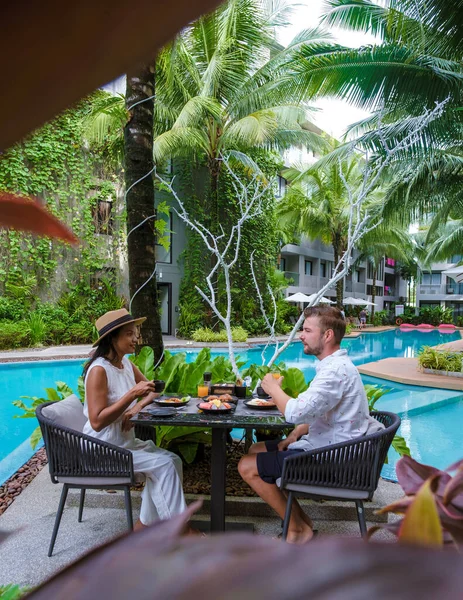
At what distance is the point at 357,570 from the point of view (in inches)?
7.1

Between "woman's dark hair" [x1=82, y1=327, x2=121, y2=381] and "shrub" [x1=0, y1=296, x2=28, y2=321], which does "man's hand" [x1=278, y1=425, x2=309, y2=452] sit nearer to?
"woman's dark hair" [x1=82, y1=327, x2=121, y2=381]

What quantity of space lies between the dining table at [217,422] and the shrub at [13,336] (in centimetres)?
1168

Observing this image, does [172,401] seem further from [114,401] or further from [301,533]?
[301,533]

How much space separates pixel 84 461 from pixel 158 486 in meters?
0.49

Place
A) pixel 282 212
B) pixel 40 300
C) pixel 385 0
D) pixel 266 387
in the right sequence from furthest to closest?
pixel 282 212
pixel 40 300
pixel 385 0
pixel 266 387

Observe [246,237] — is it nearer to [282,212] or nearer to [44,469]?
[282,212]

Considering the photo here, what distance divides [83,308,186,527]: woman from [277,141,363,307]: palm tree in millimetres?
18780

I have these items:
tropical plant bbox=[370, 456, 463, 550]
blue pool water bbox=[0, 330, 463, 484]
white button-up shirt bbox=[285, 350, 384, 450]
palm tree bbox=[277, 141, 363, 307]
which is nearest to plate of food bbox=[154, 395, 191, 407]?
white button-up shirt bbox=[285, 350, 384, 450]

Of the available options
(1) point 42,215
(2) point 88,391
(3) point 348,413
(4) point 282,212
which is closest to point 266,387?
(3) point 348,413

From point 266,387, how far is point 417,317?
113 ft

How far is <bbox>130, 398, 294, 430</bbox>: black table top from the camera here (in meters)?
2.82

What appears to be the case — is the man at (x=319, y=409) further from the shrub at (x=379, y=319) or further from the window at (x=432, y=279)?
the window at (x=432, y=279)

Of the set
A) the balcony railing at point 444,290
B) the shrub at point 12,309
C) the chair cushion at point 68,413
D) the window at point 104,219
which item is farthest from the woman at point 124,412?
the balcony railing at point 444,290

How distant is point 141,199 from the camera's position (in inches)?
172
